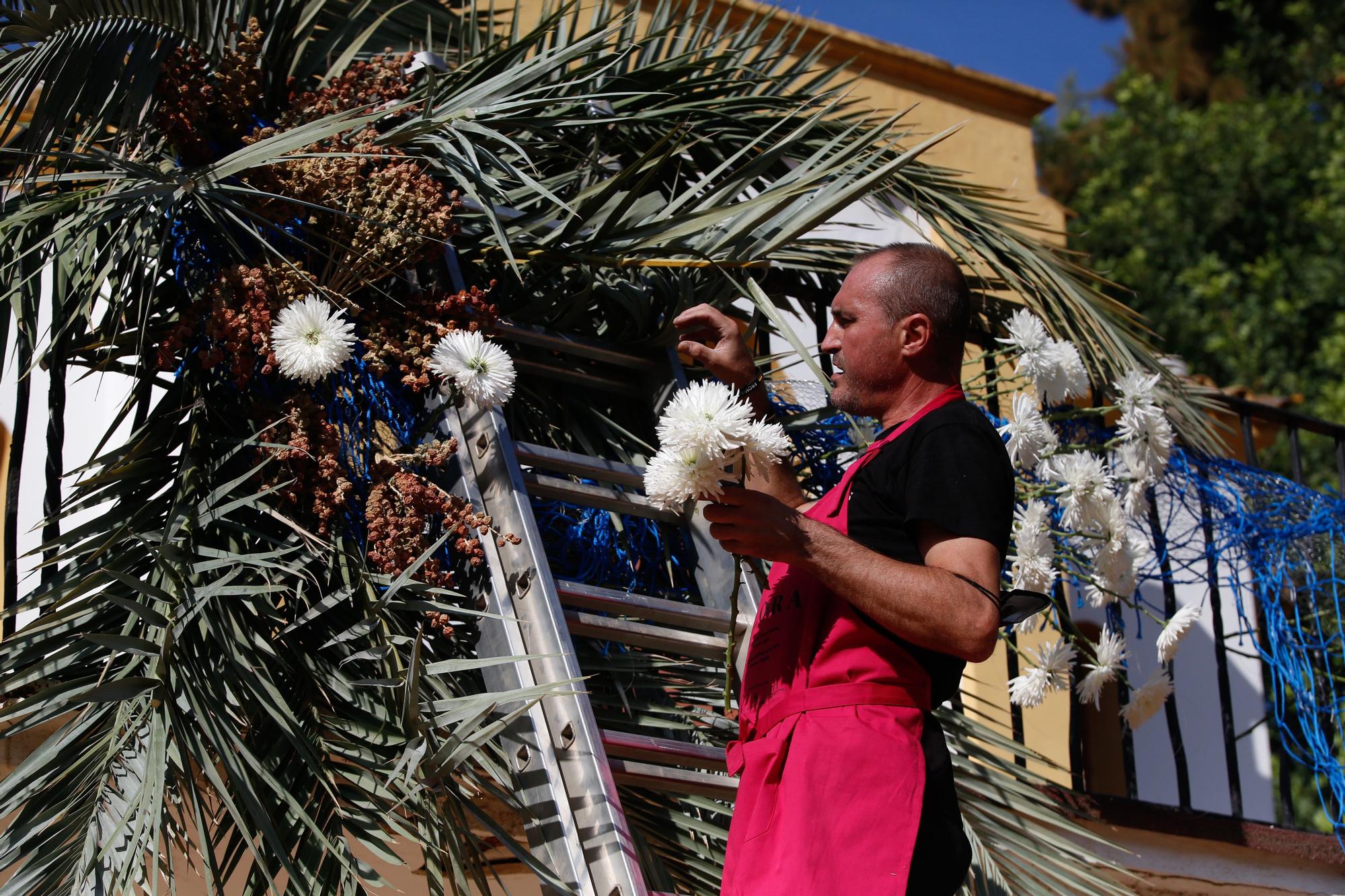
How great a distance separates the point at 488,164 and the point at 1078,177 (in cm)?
1338

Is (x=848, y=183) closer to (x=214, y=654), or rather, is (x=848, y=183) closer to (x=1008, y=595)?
(x=1008, y=595)

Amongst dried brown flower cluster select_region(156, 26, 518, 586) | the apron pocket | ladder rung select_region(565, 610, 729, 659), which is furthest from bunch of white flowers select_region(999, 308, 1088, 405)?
the apron pocket

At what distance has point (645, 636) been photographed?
8.78ft

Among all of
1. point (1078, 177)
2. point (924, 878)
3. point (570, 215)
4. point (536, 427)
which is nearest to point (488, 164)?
point (570, 215)

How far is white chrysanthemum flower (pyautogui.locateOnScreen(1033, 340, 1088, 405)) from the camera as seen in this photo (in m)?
3.61

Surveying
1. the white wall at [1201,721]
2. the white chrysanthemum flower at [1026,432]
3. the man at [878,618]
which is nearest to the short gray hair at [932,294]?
the man at [878,618]

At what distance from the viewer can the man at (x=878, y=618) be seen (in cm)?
197

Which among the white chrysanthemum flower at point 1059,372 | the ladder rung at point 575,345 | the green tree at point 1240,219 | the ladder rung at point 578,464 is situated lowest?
the ladder rung at point 578,464

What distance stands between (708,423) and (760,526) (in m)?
0.16

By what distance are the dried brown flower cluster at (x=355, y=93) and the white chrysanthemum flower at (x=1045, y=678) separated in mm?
1945

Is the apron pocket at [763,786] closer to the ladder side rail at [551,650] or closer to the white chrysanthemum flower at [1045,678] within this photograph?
the ladder side rail at [551,650]

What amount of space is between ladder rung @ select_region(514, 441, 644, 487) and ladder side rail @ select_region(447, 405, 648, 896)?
63 millimetres

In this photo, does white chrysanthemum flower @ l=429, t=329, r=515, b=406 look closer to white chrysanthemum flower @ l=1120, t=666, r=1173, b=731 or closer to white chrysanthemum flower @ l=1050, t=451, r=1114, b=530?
white chrysanthemum flower @ l=1050, t=451, r=1114, b=530

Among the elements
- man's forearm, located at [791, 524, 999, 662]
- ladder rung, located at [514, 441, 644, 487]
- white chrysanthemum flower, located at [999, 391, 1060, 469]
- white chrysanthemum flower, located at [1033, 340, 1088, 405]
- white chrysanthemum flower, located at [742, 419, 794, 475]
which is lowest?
man's forearm, located at [791, 524, 999, 662]
